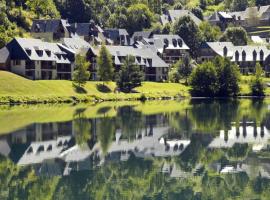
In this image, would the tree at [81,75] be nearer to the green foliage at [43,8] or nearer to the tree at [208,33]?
the green foliage at [43,8]

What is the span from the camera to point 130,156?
5206 centimetres

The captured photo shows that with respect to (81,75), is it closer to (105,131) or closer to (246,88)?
(246,88)

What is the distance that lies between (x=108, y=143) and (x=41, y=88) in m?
59.1

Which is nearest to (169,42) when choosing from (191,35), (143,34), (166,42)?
(166,42)

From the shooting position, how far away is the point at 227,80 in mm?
137625

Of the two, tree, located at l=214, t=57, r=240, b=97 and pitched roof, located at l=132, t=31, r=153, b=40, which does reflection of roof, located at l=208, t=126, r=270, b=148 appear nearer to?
tree, located at l=214, t=57, r=240, b=97

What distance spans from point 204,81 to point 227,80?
4.92 metres

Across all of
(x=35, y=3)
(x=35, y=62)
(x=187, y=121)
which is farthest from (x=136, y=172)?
(x=35, y=3)

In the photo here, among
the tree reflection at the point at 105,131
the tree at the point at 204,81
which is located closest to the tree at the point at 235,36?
the tree at the point at 204,81

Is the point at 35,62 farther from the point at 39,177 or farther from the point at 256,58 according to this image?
the point at 39,177

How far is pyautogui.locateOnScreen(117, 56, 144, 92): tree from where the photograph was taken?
131625mm

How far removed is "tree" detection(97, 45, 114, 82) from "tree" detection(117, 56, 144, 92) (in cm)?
206

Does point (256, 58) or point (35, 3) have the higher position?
point (35, 3)

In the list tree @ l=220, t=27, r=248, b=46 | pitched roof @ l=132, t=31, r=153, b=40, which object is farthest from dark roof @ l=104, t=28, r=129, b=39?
tree @ l=220, t=27, r=248, b=46
